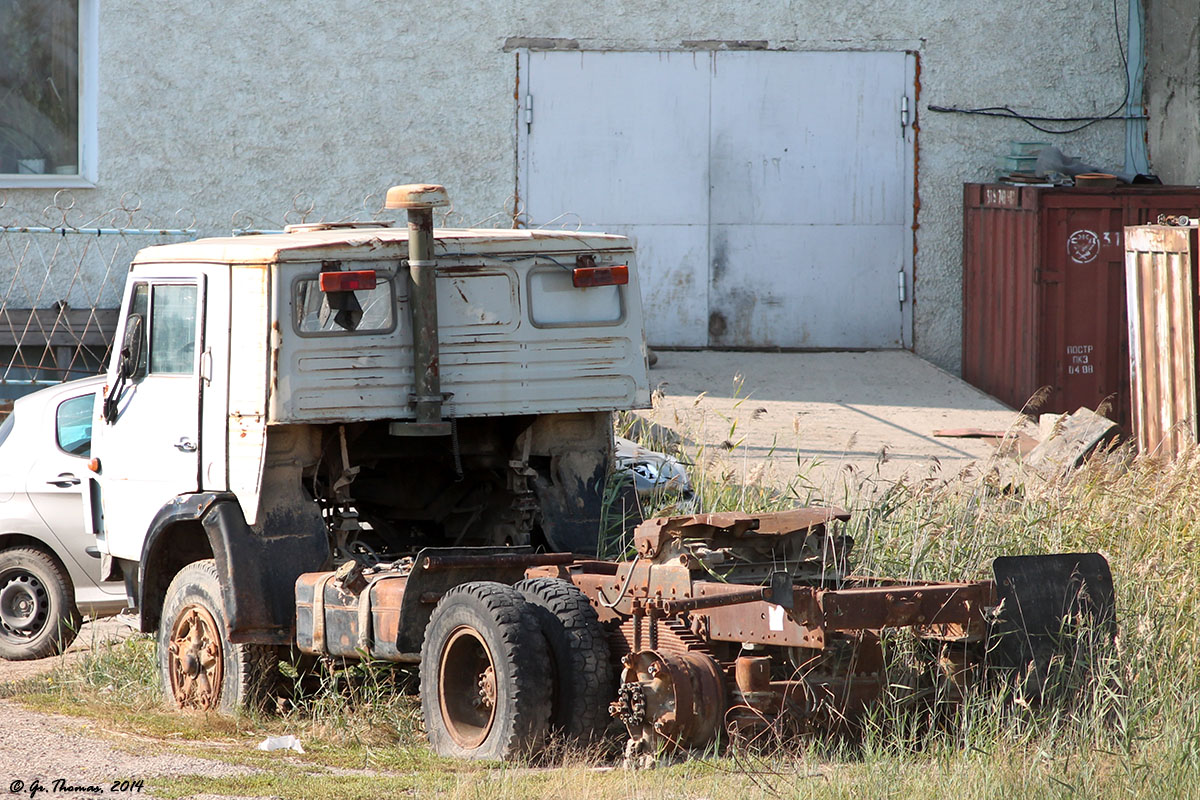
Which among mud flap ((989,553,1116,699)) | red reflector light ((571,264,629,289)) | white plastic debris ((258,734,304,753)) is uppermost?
red reflector light ((571,264,629,289))

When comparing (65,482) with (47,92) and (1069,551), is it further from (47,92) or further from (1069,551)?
(47,92)

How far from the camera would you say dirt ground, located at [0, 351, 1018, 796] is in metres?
10.6

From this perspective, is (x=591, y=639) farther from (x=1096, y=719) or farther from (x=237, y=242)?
(x=237, y=242)

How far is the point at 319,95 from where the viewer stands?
15211mm

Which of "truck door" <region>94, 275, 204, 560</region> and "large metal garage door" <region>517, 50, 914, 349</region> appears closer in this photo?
"truck door" <region>94, 275, 204, 560</region>

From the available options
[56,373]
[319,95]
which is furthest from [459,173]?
[56,373]

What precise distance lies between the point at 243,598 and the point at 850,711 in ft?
9.42

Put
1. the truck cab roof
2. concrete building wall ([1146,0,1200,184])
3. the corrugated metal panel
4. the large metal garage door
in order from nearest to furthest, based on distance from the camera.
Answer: the truck cab roof
the corrugated metal panel
concrete building wall ([1146,0,1200,184])
the large metal garage door

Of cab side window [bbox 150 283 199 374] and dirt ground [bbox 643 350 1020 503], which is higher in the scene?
cab side window [bbox 150 283 199 374]

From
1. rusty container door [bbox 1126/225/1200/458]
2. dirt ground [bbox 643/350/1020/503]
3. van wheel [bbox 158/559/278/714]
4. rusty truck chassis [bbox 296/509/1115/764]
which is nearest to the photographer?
rusty truck chassis [bbox 296/509/1115/764]

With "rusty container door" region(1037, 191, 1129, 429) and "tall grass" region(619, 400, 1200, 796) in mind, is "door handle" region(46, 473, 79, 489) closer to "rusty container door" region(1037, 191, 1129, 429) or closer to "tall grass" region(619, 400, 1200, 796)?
"tall grass" region(619, 400, 1200, 796)

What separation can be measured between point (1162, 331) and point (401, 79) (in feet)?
26.8

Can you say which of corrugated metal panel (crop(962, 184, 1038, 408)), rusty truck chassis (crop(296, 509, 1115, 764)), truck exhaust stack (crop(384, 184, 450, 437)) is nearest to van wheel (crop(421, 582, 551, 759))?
rusty truck chassis (crop(296, 509, 1115, 764))

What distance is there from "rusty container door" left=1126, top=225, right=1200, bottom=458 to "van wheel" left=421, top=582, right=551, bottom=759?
561cm
